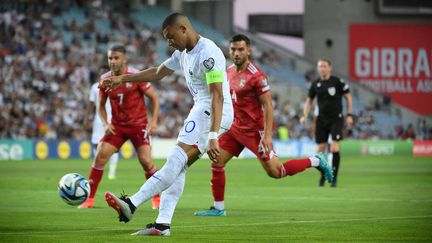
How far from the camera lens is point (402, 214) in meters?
14.1

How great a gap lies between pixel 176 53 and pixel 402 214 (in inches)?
176

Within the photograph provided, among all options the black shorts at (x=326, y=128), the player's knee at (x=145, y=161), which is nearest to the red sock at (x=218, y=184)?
the player's knee at (x=145, y=161)

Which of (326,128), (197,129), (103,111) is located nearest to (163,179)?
(197,129)

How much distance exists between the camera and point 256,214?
14.3 meters

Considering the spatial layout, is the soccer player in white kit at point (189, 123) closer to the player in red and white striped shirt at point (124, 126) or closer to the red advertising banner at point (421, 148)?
the player in red and white striped shirt at point (124, 126)

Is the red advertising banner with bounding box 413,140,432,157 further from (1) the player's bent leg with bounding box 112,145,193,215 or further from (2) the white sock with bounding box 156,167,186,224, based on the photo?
(1) the player's bent leg with bounding box 112,145,193,215

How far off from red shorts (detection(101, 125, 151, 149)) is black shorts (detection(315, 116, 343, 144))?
690 cm

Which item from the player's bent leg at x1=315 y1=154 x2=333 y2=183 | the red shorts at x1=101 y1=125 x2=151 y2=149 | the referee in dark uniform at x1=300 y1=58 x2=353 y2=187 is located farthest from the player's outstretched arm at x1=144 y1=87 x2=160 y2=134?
the referee in dark uniform at x1=300 y1=58 x2=353 y2=187

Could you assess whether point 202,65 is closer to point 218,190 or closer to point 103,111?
point 218,190

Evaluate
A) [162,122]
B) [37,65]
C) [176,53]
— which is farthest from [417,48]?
→ [176,53]

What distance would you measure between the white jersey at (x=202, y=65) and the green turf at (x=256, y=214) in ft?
5.15

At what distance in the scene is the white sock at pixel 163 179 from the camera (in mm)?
10719

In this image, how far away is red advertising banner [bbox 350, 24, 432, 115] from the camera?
63.2 m

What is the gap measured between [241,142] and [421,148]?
35669 millimetres
